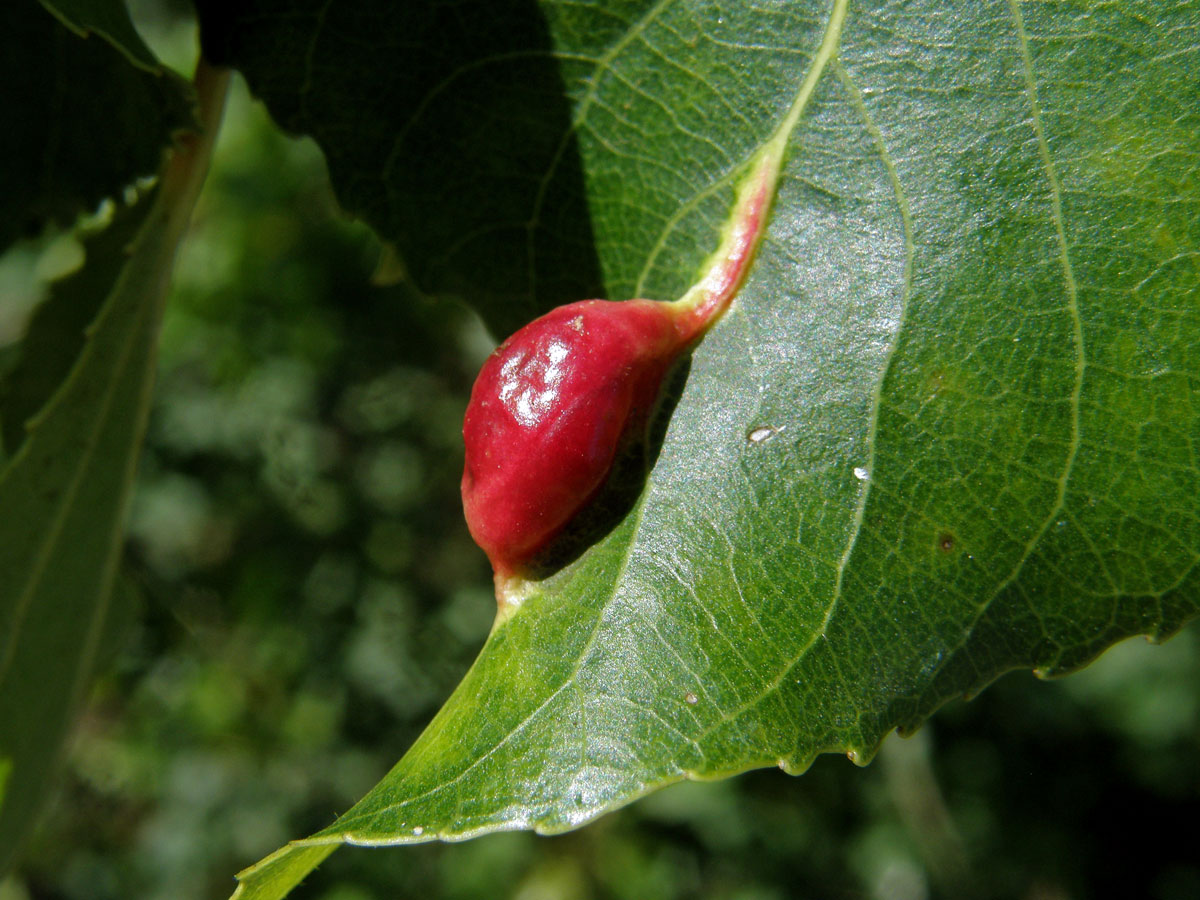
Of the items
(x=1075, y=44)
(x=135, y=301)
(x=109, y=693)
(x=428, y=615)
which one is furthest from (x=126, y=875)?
(x=1075, y=44)

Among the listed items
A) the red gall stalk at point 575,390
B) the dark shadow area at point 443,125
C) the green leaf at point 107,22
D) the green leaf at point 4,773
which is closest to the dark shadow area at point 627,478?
the red gall stalk at point 575,390

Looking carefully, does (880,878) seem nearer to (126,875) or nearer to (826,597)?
(126,875)

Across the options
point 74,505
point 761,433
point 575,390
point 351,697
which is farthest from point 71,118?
point 351,697

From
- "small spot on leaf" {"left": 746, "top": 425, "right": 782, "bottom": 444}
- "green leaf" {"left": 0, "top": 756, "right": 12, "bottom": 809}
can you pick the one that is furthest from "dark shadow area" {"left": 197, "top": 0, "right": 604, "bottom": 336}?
"green leaf" {"left": 0, "top": 756, "right": 12, "bottom": 809}

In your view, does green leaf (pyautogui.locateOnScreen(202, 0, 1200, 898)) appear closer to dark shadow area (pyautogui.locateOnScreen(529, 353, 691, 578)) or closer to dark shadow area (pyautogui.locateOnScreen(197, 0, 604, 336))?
dark shadow area (pyautogui.locateOnScreen(529, 353, 691, 578))

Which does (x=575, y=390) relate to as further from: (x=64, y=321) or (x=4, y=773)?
(x=4, y=773)
